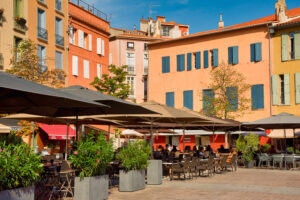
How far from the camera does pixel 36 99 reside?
8.58 meters

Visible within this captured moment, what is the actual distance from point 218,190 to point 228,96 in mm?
20654

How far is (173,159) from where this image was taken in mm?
Answer: 16547

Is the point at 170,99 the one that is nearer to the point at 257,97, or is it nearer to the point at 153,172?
the point at 257,97

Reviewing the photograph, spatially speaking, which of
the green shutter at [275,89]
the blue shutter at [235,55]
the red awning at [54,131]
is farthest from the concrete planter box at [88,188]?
the blue shutter at [235,55]

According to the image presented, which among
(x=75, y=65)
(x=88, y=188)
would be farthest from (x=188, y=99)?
(x=88, y=188)

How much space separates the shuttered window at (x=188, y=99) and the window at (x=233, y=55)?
443cm

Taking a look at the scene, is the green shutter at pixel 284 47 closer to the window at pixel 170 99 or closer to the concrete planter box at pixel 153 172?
the window at pixel 170 99

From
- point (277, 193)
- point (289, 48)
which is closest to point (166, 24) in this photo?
point (289, 48)

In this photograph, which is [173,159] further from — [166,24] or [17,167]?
[166,24]

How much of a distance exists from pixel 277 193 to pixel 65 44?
23.7 metres

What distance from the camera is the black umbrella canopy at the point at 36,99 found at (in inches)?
256

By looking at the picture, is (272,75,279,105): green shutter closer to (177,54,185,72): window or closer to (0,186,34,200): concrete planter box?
(177,54,185,72): window

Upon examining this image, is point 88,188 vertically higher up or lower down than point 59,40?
lower down

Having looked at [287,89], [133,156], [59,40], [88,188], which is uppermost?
[59,40]
